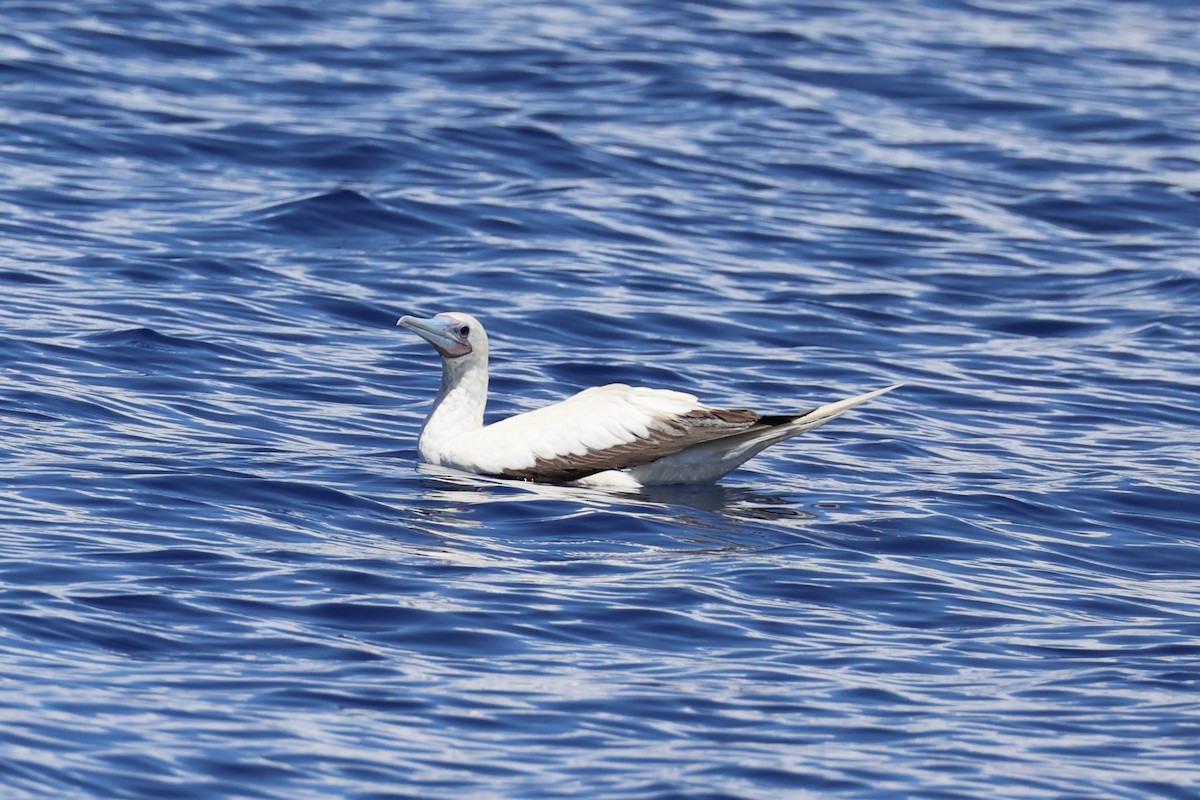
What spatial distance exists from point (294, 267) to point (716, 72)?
8.93 m

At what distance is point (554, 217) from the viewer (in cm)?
1961

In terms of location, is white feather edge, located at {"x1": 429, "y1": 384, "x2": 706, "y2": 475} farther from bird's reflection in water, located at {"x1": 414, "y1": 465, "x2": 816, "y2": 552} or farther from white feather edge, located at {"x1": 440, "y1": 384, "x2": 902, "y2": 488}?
bird's reflection in water, located at {"x1": 414, "y1": 465, "x2": 816, "y2": 552}

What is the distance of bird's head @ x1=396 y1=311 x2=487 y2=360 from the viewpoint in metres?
13.0

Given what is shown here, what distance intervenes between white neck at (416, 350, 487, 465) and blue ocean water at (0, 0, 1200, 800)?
217 mm

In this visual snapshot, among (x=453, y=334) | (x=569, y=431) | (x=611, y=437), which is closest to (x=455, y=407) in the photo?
(x=453, y=334)

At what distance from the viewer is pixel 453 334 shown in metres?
13.1

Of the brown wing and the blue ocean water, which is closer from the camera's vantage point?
the blue ocean water

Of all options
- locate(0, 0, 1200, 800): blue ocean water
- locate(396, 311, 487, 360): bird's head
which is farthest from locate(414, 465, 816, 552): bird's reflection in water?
locate(396, 311, 487, 360): bird's head

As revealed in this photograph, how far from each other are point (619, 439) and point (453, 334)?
1336 mm

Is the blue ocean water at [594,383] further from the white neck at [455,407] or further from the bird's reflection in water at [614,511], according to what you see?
the white neck at [455,407]

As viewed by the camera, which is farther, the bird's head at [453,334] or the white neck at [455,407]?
the bird's head at [453,334]

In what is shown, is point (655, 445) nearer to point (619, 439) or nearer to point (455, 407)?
point (619, 439)

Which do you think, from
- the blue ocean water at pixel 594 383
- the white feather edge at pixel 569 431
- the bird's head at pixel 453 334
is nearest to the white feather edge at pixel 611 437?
the white feather edge at pixel 569 431

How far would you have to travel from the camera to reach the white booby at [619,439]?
12.4m
